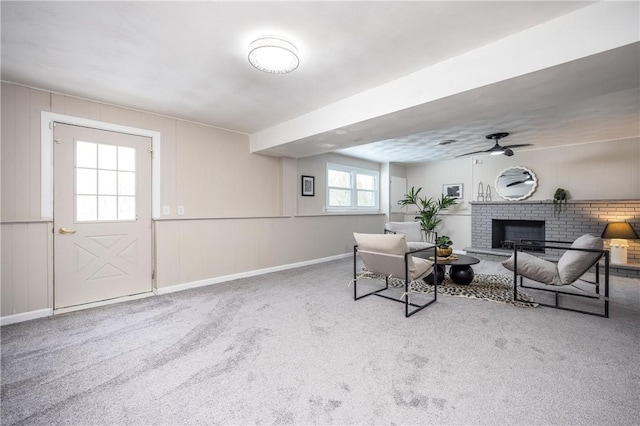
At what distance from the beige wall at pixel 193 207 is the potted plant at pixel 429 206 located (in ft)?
4.87

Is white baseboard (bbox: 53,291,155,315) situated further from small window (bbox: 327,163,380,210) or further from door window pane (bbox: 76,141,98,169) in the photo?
small window (bbox: 327,163,380,210)

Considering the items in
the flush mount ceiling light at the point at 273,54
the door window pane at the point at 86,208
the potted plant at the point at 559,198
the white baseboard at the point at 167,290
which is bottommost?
the white baseboard at the point at 167,290

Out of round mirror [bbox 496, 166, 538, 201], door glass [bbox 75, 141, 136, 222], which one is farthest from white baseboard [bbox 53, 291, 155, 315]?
round mirror [bbox 496, 166, 538, 201]

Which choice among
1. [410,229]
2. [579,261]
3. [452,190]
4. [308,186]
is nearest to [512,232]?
[452,190]

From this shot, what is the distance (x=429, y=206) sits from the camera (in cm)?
722

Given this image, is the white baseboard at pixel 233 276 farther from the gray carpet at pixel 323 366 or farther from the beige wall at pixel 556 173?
the beige wall at pixel 556 173

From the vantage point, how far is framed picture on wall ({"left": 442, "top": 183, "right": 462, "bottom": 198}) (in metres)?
6.84

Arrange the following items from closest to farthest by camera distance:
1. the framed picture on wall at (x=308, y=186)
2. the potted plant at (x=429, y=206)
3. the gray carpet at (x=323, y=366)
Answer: the gray carpet at (x=323, y=366)
the framed picture on wall at (x=308, y=186)
the potted plant at (x=429, y=206)

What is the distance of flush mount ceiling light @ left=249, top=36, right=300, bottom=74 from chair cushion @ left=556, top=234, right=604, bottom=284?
3.44 meters

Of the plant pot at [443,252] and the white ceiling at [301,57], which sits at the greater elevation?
the white ceiling at [301,57]

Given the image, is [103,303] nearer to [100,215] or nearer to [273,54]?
[100,215]

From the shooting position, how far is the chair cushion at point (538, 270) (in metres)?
3.12

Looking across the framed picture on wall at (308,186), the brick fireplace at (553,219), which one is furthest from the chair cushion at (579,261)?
the framed picture on wall at (308,186)

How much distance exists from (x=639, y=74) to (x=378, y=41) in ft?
6.28
